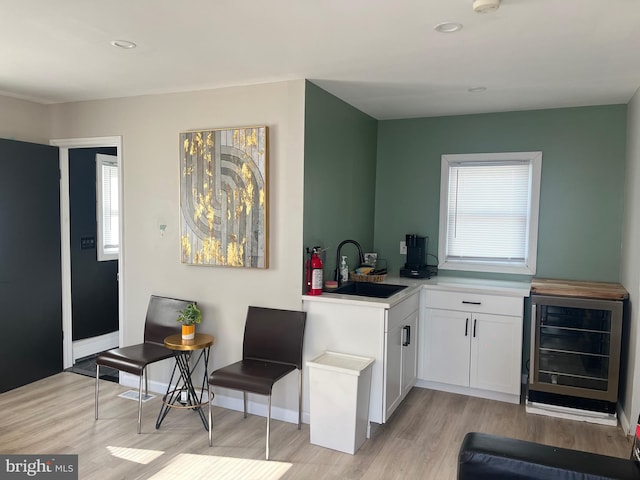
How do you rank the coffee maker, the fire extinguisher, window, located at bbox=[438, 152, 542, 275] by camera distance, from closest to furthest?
the fire extinguisher → window, located at bbox=[438, 152, 542, 275] → the coffee maker

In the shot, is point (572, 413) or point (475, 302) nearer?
point (572, 413)

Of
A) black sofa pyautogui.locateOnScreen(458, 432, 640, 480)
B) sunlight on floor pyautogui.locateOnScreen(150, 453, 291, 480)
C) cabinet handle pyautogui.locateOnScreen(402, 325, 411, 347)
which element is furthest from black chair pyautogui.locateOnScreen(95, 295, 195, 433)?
black sofa pyautogui.locateOnScreen(458, 432, 640, 480)

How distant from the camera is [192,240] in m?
3.58

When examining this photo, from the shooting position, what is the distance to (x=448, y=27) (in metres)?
2.26

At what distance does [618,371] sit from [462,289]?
3.91 feet

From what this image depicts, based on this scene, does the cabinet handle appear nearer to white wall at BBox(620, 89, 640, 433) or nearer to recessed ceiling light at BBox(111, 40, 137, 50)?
white wall at BBox(620, 89, 640, 433)

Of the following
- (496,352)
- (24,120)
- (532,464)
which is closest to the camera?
(532,464)

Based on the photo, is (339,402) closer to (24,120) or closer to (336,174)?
(336,174)

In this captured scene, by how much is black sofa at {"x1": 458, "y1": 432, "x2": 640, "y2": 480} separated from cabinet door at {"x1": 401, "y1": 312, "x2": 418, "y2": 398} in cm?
167

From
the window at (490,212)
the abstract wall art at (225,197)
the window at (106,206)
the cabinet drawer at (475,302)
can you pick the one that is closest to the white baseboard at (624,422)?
the cabinet drawer at (475,302)

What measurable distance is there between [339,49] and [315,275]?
1.47 metres

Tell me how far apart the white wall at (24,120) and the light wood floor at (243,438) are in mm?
2117

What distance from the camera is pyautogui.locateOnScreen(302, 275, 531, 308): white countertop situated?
314 centimetres

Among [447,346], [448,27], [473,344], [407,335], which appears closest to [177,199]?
[407,335]
